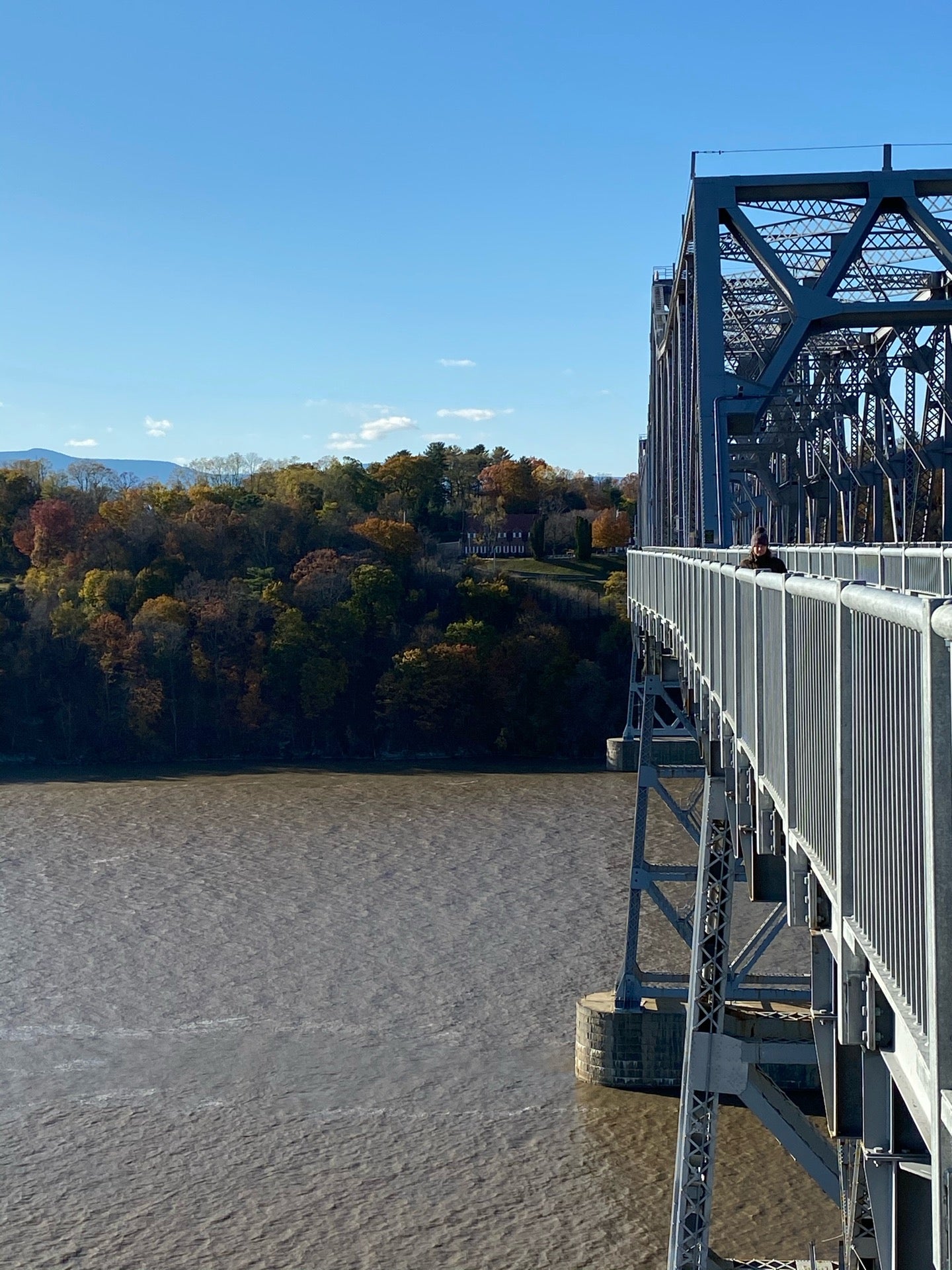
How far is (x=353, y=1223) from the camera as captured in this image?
50.1ft

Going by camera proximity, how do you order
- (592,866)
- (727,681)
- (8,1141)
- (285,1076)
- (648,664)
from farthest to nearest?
(592,866), (648,664), (285,1076), (8,1141), (727,681)

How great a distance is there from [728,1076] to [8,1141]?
1086cm

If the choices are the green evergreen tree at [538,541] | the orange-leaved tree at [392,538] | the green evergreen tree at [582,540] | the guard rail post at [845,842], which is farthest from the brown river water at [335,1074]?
the green evergreen tree at [538,541]

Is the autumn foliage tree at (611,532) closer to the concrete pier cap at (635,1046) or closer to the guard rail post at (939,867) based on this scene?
the concrete pier cap at (635,1046)

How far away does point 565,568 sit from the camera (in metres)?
71.4

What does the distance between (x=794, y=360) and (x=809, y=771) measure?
1690cm

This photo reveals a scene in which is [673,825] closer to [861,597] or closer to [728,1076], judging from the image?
[728,1076]

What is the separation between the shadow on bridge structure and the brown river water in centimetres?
188

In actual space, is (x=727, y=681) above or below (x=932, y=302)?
below

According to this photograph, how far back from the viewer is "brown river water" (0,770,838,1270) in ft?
49.5

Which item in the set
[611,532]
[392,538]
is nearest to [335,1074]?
[392,538]

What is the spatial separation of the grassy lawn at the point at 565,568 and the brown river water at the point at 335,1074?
34206mm

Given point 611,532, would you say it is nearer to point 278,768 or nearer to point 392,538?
point 392,538

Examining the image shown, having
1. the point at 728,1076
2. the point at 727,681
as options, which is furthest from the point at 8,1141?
the point at 727,681
